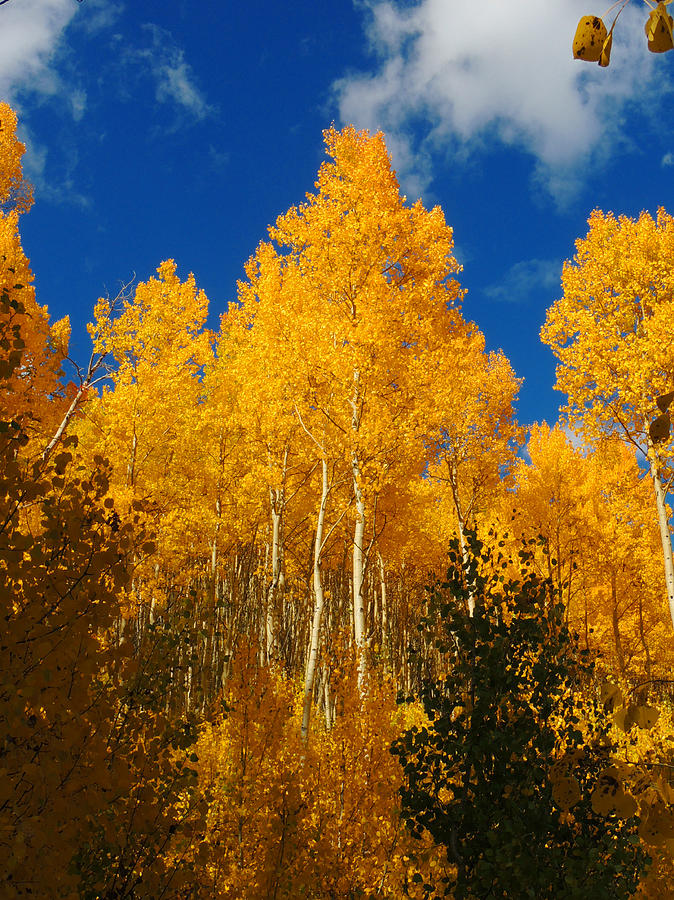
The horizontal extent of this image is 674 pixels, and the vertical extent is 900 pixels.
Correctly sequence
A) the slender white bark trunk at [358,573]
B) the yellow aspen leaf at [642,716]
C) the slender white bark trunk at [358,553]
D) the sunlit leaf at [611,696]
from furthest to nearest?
the slender white bark trunk at [358,573], the slender white bark trunk at [358,553], the sunlit leaf at [611,696], the yellow aspen leaf at [642,716]

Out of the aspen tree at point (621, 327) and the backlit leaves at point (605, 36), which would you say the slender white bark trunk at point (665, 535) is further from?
the backlit leaves at point (605, 36)

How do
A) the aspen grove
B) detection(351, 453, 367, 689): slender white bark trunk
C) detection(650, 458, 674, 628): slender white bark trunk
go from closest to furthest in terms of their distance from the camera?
the aspen grove < detection(351, 453, 367, 689): slender white bark trunk < detection(650, 458, 674, 628): slender white bark trunk

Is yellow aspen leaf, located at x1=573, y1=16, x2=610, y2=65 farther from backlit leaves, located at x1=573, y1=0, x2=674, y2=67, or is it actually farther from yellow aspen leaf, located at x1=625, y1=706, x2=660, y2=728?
yellow aspen leaf, located at x1=625, y1=706, x2=660, y2=728

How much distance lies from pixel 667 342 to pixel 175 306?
10924 mm

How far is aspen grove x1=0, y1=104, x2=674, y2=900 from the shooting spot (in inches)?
100

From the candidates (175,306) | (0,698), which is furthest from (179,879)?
(175,306)

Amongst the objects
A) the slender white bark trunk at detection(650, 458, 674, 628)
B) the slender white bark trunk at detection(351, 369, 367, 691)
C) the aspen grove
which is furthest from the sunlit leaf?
the slender white bark trunk at detection(650, 458, 674, 628)

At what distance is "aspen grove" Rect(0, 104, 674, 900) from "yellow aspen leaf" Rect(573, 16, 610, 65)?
52cm

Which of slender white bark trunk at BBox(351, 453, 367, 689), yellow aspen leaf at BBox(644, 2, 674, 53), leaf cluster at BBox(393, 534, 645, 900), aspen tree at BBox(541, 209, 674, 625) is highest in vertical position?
aspen tree at BBox(541, 209, 674, 625)

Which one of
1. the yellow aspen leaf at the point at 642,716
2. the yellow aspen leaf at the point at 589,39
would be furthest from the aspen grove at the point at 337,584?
the yellow aspen leaf at the point at 589,39

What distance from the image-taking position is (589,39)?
933 mm

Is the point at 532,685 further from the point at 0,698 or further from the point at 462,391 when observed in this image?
the point at 462,391

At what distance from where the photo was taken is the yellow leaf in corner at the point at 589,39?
921mm

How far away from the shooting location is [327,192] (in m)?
10.9
